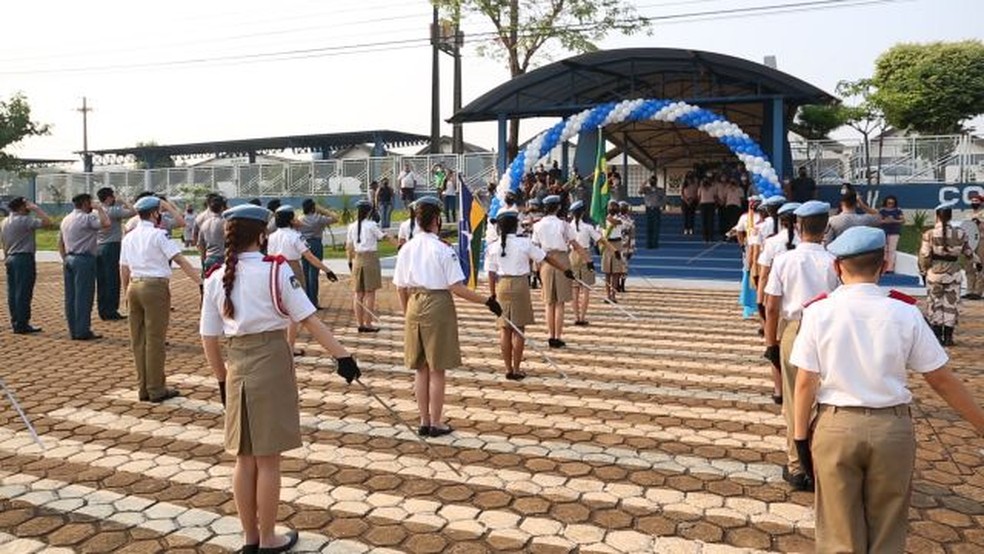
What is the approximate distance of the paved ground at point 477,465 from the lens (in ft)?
14.0

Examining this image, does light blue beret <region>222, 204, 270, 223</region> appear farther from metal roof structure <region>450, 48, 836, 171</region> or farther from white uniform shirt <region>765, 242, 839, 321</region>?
metal roof structure <region>450, 48, 836, 171</region>

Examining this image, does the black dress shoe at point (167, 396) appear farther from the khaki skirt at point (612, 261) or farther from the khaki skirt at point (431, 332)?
the khaki skirt at point (612, 261)

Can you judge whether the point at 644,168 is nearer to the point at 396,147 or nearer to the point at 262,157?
the point at 396,147

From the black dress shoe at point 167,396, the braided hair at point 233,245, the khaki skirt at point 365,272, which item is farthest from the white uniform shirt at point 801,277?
the khaki skirt at point 365,272

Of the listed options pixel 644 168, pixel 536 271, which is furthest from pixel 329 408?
pixel 644 168

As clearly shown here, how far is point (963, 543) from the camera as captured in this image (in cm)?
409

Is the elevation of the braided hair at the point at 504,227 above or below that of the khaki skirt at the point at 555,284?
above

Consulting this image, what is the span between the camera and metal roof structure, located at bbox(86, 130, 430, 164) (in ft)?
127

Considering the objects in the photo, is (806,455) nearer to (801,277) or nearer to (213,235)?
(801,277)

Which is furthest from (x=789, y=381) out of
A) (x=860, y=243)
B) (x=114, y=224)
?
(x=114, y=224)

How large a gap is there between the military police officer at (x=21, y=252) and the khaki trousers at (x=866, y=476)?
34.7 ft

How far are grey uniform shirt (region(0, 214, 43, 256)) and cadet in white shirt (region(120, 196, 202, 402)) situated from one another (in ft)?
14.7

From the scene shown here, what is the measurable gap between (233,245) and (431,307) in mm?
2318

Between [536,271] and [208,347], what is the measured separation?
1179 centimetres
